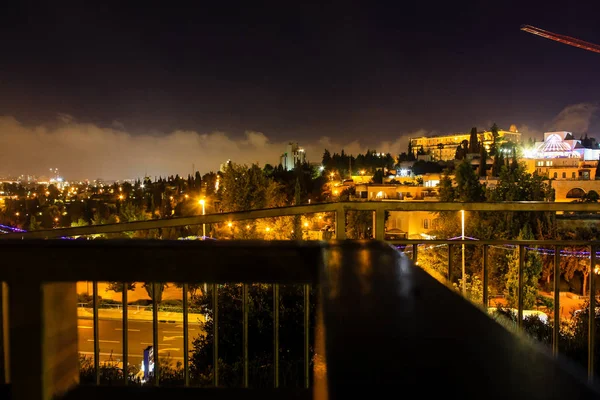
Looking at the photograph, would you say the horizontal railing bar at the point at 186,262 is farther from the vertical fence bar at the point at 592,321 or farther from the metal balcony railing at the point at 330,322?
the vertical fence bar at the point at 592,321

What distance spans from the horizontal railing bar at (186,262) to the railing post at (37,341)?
153 millimetres

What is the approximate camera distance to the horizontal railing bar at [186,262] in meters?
1.94

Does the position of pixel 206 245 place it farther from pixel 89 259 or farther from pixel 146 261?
pixel 89 259

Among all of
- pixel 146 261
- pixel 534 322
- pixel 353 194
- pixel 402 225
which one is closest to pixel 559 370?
pixel 146 261

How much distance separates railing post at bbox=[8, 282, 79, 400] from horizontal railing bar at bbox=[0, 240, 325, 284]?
15 centimetres

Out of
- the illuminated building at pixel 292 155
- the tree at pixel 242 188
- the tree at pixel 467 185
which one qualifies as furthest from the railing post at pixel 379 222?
the illuminated building at pixel 292 155

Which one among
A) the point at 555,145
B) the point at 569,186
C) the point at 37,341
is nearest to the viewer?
the point at 37,341

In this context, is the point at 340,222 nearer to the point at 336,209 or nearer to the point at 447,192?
the point at 336,209

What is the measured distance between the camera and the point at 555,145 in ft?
350

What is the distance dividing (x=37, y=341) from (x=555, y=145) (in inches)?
4795

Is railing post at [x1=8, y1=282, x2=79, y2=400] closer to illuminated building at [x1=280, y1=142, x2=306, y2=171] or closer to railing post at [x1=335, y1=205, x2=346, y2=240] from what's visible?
railing post at [x1=335, y1=205, x2=346, y2=240]

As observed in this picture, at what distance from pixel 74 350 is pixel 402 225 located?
48.9 m

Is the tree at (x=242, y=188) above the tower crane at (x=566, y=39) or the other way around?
the other way around

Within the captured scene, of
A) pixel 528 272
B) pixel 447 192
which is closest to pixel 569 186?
pixel 447 192
